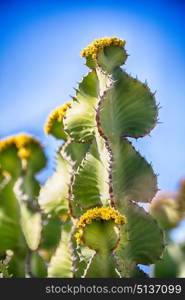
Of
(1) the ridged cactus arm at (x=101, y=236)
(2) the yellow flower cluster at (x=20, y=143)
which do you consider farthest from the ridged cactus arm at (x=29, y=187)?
(1) the ridged cactus arm at (x=101, y=236)

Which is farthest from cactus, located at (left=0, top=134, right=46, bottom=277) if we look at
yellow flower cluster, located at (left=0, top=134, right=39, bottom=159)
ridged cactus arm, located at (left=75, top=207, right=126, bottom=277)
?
ridged cactus arm, located at (left=75, top=207, right=126, bottom=277)

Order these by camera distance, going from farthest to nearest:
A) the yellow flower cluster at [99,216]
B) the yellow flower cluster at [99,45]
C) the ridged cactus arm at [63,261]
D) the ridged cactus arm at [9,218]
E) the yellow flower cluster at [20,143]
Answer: the yellow flower cluster at [20,143], the ridged cactus arm at [9,218], the yellow flower cluster at [99,45], the ridged cactus arm at [63,261], the yellow flower cluster at [99,216]

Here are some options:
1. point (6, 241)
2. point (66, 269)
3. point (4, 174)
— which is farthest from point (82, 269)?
point (4, 174)

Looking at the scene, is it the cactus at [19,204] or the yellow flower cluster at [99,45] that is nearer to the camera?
the yellow flower cluster at [99,45]

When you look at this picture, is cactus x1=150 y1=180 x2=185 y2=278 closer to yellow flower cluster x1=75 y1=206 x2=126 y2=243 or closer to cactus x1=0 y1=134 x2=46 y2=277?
yellow flower cluster x1=75 y1=206 x2=126 y2=243

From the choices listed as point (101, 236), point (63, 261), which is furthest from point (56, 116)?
point (101, 236)

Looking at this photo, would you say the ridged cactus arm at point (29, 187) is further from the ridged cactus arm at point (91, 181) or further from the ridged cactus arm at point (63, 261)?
the ridged cactus arm at point (91, 181)

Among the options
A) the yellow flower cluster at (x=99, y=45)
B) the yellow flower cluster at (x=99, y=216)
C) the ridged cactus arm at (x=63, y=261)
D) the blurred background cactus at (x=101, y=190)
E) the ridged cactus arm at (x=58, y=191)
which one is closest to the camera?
the yellow flower cluster at (x=99, y=216)

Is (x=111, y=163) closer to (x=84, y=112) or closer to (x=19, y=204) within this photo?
(x=84, y=112)
